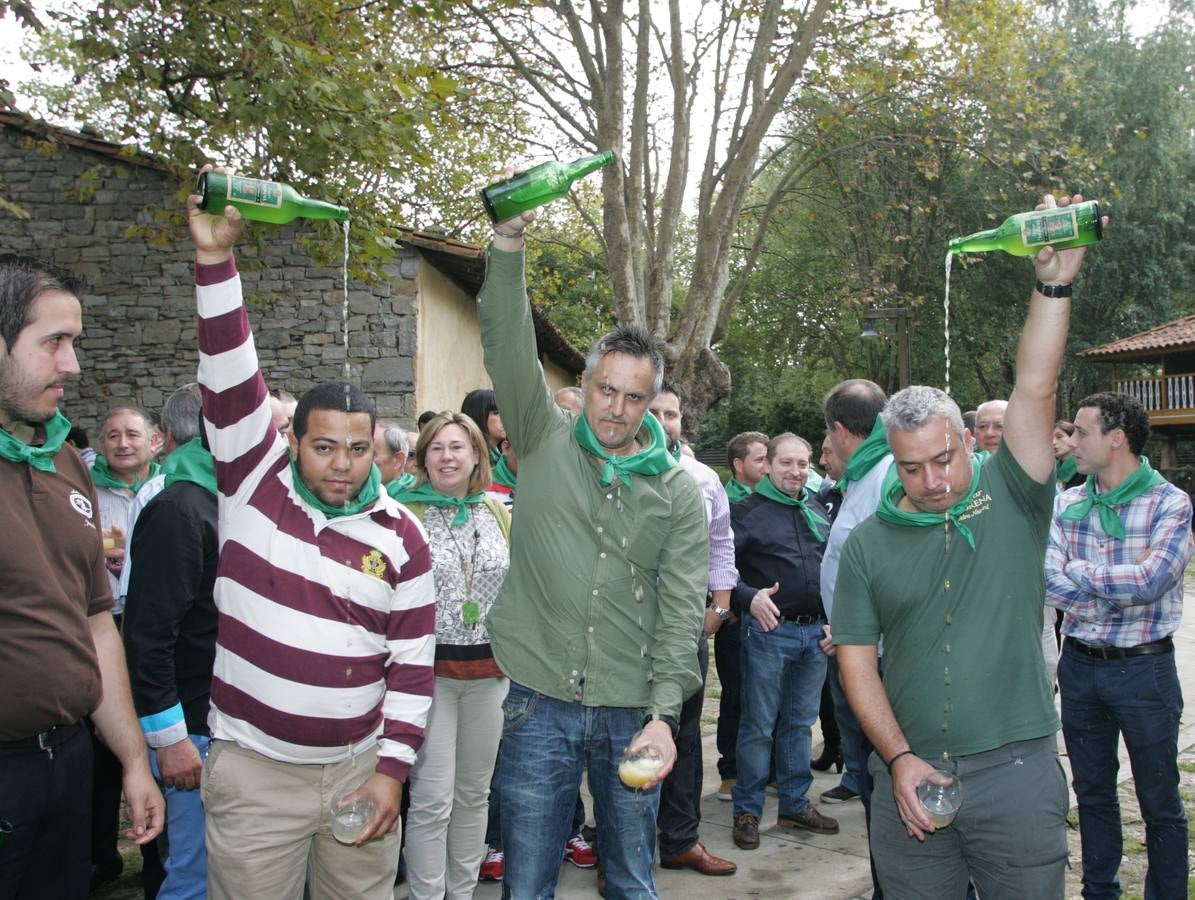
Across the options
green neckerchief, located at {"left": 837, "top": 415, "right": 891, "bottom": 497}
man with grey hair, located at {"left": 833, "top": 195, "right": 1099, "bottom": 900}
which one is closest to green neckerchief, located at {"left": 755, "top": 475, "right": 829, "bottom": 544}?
green neckerchief, located at {"left": 837, "top": 415, "right": 891, "bottom": 497}

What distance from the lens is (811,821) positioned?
226 inches

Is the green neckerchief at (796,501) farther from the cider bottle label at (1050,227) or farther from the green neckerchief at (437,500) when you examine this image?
the cider bottle label at (1050,227)

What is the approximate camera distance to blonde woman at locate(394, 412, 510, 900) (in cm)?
425

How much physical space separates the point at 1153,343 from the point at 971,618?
28969 mm

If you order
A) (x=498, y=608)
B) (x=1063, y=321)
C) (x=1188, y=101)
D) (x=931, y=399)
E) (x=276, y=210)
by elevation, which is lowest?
(x=498, y=608)

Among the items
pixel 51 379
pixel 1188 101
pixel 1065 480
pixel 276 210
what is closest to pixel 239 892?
pixel 51 379

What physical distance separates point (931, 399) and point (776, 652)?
3.06 meters

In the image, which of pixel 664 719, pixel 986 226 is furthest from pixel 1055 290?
pixel 986 226

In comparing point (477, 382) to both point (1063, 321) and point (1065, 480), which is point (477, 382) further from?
point (1063, 321)

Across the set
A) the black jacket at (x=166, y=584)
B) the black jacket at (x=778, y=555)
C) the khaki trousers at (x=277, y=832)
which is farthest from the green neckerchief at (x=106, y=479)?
the black jacket at (x=778, y=555)

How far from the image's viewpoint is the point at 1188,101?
101ft

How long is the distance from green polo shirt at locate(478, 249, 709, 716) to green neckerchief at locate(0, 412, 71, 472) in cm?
117

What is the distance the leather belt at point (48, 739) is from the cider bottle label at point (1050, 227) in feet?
9.52

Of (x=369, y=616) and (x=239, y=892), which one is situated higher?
(x=369, y=616)
